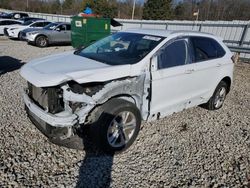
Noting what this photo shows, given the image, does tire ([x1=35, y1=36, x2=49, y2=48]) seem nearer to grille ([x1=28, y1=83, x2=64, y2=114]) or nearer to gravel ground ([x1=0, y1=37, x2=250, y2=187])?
gravel ground ([x1=0, y1=37, x2=250, y2=187])

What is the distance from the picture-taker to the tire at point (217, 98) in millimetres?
4930

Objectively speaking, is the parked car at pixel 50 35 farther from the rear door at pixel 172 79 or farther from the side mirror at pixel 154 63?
the side mirror at pixel 154 63

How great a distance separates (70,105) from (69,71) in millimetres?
451

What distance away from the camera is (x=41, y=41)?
13.6 metres

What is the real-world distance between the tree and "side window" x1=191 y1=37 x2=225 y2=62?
35929mm

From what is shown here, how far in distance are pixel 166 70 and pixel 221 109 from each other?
8.32 ft

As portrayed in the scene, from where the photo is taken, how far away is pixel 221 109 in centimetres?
532

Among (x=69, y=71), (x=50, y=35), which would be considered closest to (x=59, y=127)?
(x=69, y=71)

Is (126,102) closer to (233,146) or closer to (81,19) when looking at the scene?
(233,146)

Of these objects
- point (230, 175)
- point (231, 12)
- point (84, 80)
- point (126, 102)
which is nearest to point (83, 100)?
point (84, 80)

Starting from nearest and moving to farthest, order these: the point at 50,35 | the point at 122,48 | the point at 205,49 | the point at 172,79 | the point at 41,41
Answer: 1. the point at 172,79
2. the point at 122,48
3. the point at 205,49
4. the point at 41,41
5. the point at 50,35

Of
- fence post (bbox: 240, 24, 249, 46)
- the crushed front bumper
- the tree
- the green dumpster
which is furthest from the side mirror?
the tree

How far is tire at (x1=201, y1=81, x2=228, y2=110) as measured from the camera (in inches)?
194

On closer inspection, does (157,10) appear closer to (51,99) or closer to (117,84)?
(117,84)
